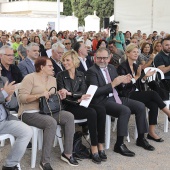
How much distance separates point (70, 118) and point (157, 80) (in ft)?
6.68

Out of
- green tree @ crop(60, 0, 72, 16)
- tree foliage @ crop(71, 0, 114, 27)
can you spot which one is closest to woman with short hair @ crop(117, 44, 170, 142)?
tree foliage @ crop(71, 0, 114, 27)

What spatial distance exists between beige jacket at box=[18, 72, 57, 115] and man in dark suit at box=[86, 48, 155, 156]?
67 cm

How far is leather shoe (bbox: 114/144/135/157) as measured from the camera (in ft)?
12.4

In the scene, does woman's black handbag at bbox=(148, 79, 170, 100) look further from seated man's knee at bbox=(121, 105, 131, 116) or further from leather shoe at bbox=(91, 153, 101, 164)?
leather shoe at bbox=(91, 153, 101, 164)

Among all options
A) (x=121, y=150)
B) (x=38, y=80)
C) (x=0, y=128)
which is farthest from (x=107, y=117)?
(x=0, y=128)

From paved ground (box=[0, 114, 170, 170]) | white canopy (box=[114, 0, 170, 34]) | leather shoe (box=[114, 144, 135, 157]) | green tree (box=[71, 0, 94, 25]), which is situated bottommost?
paved ground (box=[0, 114, 170, 170])

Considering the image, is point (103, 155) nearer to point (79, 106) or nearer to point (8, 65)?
point (79, 106)

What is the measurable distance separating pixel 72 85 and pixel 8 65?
0.98 m

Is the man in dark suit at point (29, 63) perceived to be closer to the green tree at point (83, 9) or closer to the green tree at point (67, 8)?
the green tree at point (83, 9)

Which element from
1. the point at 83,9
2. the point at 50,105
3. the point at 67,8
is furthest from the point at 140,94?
the point at 67,8

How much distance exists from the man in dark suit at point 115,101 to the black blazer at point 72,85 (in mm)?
166

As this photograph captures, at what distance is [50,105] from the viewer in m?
3.51

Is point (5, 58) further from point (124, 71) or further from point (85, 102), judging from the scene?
point (124, 71)

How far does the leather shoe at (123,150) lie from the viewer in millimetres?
3776
